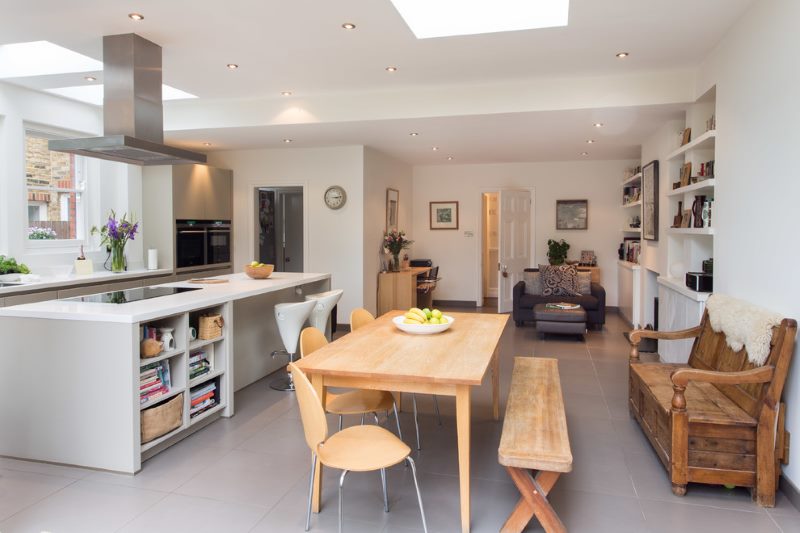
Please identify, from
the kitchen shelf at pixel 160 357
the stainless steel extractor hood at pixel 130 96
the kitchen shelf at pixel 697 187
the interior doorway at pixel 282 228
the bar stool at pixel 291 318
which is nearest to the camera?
the kitchen shelf at pixel 160 357

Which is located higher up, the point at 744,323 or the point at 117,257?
the point at 117,257

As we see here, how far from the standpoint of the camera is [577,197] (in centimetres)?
934

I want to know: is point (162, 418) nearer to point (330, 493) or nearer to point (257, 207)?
point (330, 493)

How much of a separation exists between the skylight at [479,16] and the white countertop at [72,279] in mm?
3802

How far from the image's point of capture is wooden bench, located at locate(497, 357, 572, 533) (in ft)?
7.29

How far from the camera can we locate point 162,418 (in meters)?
3.33

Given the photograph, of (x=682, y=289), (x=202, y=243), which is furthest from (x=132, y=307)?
(x=682, y=289)

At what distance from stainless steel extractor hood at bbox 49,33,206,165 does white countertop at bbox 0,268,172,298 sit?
1.38 m

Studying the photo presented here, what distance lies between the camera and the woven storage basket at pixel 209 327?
3.83 m

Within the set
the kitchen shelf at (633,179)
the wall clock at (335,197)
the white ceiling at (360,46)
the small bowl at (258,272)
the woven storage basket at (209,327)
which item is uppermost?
the white ceiling at (360,46)

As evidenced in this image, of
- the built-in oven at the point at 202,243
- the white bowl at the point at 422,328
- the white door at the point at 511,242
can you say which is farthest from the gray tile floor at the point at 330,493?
the white door at the point at 511,242

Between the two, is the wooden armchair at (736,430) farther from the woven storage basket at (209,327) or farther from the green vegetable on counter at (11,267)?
the green vegetable on counter at (11,267)

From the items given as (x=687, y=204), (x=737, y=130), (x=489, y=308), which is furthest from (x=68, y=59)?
(x=489, y=308)

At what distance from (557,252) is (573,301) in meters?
1.85
